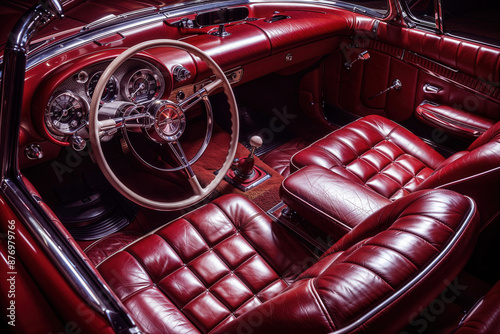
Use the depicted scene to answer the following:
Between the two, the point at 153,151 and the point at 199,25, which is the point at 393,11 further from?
the point at 153,151

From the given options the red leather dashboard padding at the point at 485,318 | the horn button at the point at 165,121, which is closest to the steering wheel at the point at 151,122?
the horn button at the point at 165,121

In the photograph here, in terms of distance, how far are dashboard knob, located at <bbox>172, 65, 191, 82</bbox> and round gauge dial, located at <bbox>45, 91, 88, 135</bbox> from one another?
1.37 ft

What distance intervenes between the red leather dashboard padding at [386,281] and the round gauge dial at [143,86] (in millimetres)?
1117

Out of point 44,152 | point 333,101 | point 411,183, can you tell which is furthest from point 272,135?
point 44,152

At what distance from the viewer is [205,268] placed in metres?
1.47

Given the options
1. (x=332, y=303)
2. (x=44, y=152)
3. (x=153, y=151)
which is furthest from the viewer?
(x=153, y=151)

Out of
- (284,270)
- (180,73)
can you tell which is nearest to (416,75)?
(180,73)

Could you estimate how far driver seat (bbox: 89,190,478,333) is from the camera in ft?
2.56

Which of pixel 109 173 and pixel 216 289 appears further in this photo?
pixel 216 289

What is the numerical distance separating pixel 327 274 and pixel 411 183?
4.12 ft

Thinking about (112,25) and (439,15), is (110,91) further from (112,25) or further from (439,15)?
(439,15)

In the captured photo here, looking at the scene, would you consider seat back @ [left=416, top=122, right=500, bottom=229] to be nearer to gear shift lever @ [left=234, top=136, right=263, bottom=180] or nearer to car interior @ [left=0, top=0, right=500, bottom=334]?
car interior @ [left=0, top=0, right=500, bottom=334]

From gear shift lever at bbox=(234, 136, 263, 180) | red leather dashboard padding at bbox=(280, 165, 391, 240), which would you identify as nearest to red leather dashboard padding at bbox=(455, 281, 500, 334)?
red leather dashboard padding at bbox=(280, 165, 391, 240)

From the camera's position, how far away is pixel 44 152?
1715 millimetres
